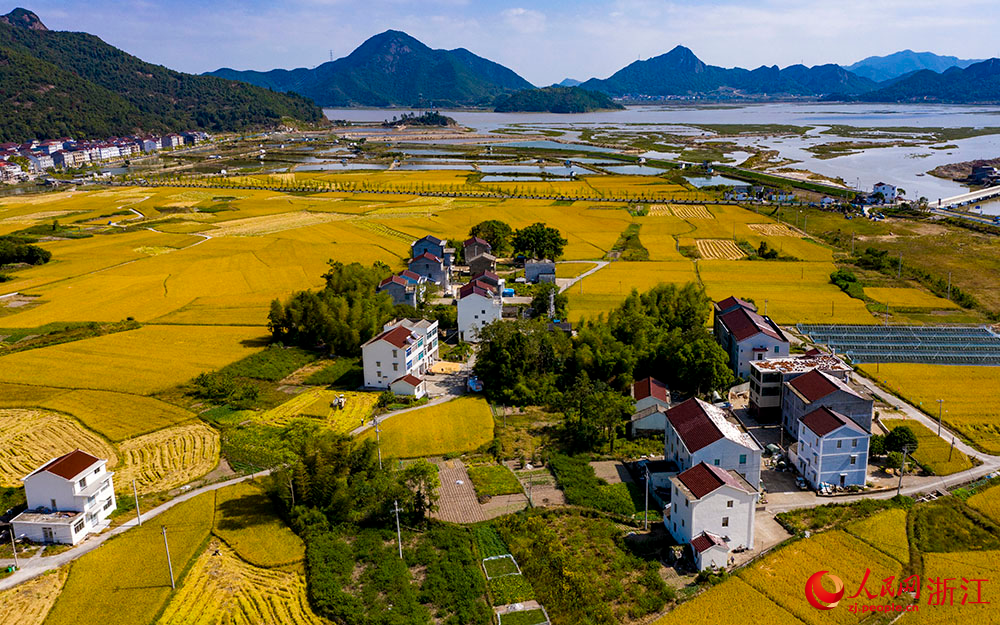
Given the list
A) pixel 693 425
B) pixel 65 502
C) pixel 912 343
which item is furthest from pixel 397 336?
pixel 912 343

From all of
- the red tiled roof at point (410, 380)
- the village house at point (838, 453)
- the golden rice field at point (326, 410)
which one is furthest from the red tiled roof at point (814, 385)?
the golden rice field at point (326, 410)

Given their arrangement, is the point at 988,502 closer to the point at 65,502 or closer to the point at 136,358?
the point at 65,502

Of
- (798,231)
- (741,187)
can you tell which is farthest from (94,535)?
(741,187)

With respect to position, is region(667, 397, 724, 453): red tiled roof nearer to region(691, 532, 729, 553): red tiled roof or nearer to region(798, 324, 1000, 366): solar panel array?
region(691, 532, 729, 553): red tiled roof

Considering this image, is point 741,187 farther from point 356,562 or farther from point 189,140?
point 189,140

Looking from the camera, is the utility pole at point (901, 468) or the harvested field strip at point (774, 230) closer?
the utility pole at point (901, 468)

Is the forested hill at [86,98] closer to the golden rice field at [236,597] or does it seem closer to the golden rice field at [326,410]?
the golden rice field at [326,410]

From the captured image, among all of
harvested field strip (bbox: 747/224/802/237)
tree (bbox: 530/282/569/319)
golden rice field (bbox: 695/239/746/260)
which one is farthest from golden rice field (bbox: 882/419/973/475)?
harvested field strip (bbox: 747/224/802/237)
